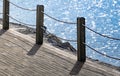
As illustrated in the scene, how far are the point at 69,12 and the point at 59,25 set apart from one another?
9.39 meters

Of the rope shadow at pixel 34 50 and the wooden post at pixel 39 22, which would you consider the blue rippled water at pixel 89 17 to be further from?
the rope shadow at pixel 34 50

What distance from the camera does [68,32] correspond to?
36688 millimetres

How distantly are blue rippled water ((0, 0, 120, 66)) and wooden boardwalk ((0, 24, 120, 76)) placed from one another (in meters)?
14.9

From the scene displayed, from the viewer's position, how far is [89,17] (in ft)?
149

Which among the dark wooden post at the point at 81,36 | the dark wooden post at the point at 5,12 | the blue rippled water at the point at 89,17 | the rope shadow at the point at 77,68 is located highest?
the dark wooden post at the point at 81,36

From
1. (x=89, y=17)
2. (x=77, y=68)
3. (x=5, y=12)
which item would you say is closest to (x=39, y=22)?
(x=5, y=12)

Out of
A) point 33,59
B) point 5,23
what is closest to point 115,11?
point 5,23

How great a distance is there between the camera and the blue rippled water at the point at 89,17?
32.5 metres

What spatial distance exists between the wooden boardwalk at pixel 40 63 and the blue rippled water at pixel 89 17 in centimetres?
1490

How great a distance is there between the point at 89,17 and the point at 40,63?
120ft

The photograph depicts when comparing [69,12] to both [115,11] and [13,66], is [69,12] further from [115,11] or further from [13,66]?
[13,66]

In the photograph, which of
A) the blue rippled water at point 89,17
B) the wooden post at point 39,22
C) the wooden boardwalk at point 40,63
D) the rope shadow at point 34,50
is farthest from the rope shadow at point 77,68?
the blue rippled water at point 89,17

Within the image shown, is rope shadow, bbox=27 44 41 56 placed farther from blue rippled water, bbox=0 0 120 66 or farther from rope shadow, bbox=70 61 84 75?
blue rippled water, bbox=0 0 120 66

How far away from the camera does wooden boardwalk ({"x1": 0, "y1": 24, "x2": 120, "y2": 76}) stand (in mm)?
8609
